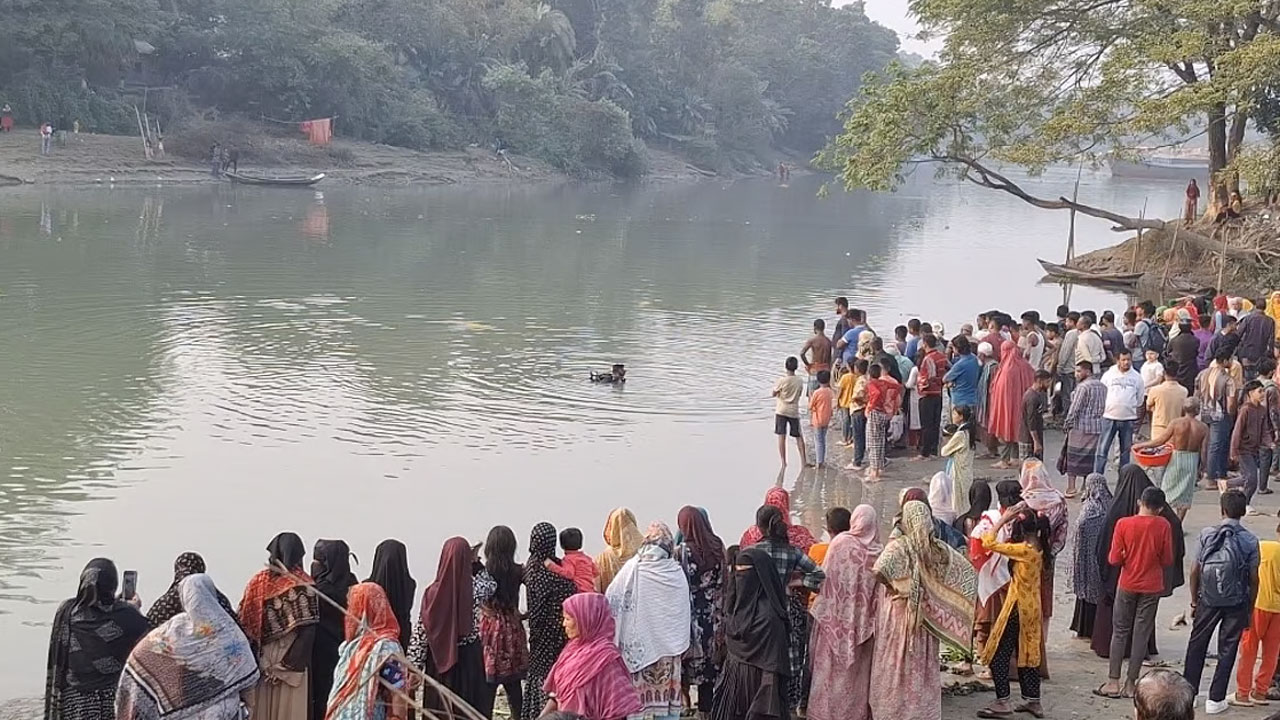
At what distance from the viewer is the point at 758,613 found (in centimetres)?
636

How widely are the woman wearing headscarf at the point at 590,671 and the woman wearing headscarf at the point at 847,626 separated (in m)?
1.35

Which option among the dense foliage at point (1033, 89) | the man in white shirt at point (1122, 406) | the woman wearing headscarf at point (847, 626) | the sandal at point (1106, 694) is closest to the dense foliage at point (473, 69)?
the dense foliage at point (1033, 89)

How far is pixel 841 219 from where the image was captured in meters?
50.6

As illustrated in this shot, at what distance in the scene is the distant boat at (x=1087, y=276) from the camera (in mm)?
29766

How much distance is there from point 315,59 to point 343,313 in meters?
33.4

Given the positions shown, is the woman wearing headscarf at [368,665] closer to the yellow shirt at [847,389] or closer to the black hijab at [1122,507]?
the black hijab at [1122,507]

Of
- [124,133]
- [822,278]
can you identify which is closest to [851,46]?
[124,133]

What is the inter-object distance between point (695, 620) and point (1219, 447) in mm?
7166

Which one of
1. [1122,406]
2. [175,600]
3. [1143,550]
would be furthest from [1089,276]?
[175,600]

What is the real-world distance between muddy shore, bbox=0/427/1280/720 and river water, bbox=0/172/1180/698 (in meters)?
0.17

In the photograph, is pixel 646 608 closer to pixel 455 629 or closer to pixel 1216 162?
pixel 455 629

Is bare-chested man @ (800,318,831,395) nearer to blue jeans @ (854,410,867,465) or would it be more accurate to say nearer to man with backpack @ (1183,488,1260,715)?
blue jeans @ (854,410,867,465)

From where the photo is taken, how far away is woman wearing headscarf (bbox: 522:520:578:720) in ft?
21.3

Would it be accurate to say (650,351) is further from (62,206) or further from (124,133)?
(124,133)
